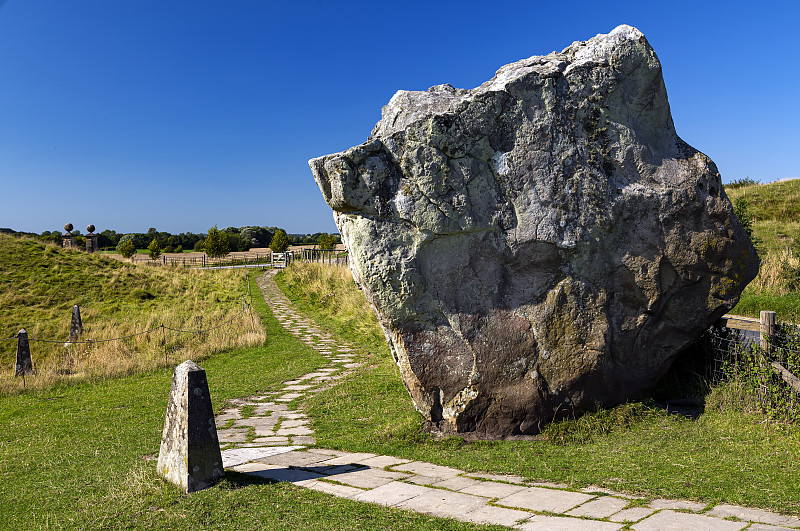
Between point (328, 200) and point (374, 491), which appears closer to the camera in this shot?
point (374, 491)

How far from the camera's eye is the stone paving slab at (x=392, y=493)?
192 inches

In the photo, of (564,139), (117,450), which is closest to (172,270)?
(117,450)

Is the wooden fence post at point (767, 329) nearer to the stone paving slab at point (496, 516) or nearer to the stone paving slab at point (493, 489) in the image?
the stone paving slab at point (493, 489)

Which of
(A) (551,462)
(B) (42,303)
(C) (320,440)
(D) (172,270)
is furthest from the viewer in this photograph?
(D) (172,270)

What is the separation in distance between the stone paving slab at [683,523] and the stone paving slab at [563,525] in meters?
0.19

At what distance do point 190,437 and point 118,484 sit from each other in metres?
1.05

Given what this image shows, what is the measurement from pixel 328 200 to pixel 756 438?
4.92 metres

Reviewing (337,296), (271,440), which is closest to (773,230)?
(337,296)

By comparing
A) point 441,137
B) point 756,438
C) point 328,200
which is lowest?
point 756,438

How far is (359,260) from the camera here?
647 cm

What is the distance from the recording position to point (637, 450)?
5848 millimetres

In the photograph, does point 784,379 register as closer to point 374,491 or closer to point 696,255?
point 696,255

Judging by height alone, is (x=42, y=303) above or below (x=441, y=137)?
below

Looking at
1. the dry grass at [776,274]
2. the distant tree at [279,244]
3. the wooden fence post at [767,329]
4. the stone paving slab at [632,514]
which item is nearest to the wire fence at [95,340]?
the stone paving slab at [632,514]
